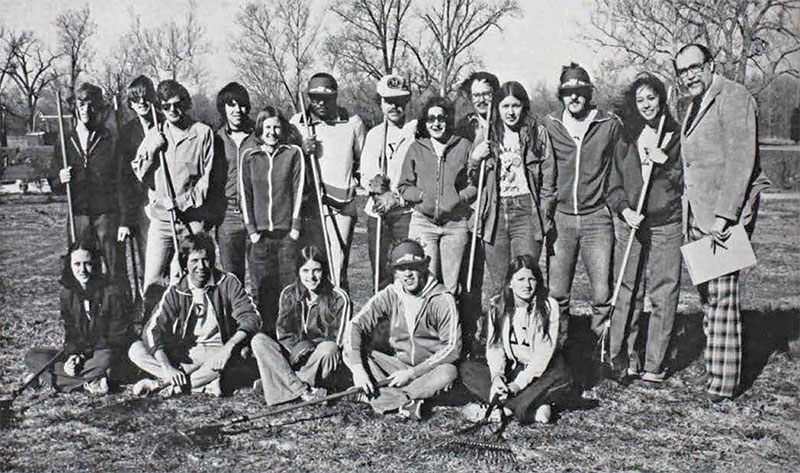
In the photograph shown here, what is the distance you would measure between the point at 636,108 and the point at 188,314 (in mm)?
3640

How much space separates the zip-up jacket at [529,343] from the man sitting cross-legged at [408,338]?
255 millimetres

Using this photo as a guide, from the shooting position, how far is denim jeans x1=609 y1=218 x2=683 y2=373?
526 centimetres

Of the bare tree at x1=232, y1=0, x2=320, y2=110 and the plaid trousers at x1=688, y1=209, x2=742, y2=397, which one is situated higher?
the bare tree at x1=232, y1=0, x2=320, y2=110

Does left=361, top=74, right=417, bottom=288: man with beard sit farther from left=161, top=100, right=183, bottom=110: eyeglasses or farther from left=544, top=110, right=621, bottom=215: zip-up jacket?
left=161, top=100, right=183, bottom=110: eyeglasses

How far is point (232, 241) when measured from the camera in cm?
582

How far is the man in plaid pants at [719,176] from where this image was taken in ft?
15.6

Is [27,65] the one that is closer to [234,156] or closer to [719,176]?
[234,156]

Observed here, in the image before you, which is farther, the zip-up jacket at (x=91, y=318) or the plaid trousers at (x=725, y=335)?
the zip-up jacket at (x=91, y=318)

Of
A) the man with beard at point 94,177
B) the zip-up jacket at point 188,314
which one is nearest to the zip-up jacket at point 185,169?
the man with beard at point 94,177

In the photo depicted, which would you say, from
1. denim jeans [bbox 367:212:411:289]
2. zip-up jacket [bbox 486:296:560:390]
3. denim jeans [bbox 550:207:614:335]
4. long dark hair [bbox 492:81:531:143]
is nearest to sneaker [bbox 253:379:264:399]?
denim jeans [bbox 367:212:411:289]

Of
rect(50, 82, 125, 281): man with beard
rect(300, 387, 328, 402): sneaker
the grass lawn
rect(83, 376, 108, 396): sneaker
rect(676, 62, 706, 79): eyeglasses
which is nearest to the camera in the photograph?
the grass lawn

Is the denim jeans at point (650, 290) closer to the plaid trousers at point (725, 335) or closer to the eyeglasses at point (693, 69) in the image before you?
the plaid trousers at point (725, 335)

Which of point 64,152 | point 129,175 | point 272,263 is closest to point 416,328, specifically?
point 272,263

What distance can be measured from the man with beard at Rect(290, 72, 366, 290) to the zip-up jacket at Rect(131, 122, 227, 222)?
2.62ft
